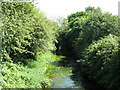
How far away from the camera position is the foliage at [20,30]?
33.8 feet

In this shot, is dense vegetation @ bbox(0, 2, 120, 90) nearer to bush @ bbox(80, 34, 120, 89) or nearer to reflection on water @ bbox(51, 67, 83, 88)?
bush @ bbox(80, 34, 120, 89)

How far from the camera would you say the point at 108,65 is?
9664 millimetres

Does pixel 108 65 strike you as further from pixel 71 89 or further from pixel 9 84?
pixel 9 84

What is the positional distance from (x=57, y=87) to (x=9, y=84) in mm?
3762

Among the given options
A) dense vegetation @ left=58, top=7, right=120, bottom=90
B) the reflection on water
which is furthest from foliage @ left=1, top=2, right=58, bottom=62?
dense vegetation @ left=58, top=7, right=120, bottom=90

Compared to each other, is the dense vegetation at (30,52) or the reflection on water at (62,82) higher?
the dense vegetation at (30,52)

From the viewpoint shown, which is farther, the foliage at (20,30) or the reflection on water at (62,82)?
the reflection on water at (62,82)

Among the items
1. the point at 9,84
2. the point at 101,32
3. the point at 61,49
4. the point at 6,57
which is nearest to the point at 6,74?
the point at 9,84

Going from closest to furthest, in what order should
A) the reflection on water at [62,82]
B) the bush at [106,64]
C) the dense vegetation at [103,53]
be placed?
the bush at [106,64], the dense vegetation at [103,53], the reflection on water at [62,82]

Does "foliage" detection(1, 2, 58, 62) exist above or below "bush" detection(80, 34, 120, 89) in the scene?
above

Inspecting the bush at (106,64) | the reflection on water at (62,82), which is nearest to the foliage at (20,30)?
the reflection on water at (62,82)

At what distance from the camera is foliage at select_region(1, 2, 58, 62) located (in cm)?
1029

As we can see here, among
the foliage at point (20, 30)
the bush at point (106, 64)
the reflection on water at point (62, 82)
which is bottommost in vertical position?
the reflection on water at point (62, 82)

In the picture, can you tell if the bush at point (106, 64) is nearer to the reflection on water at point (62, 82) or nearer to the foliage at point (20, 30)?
the reflection on water at point (62, 82)
